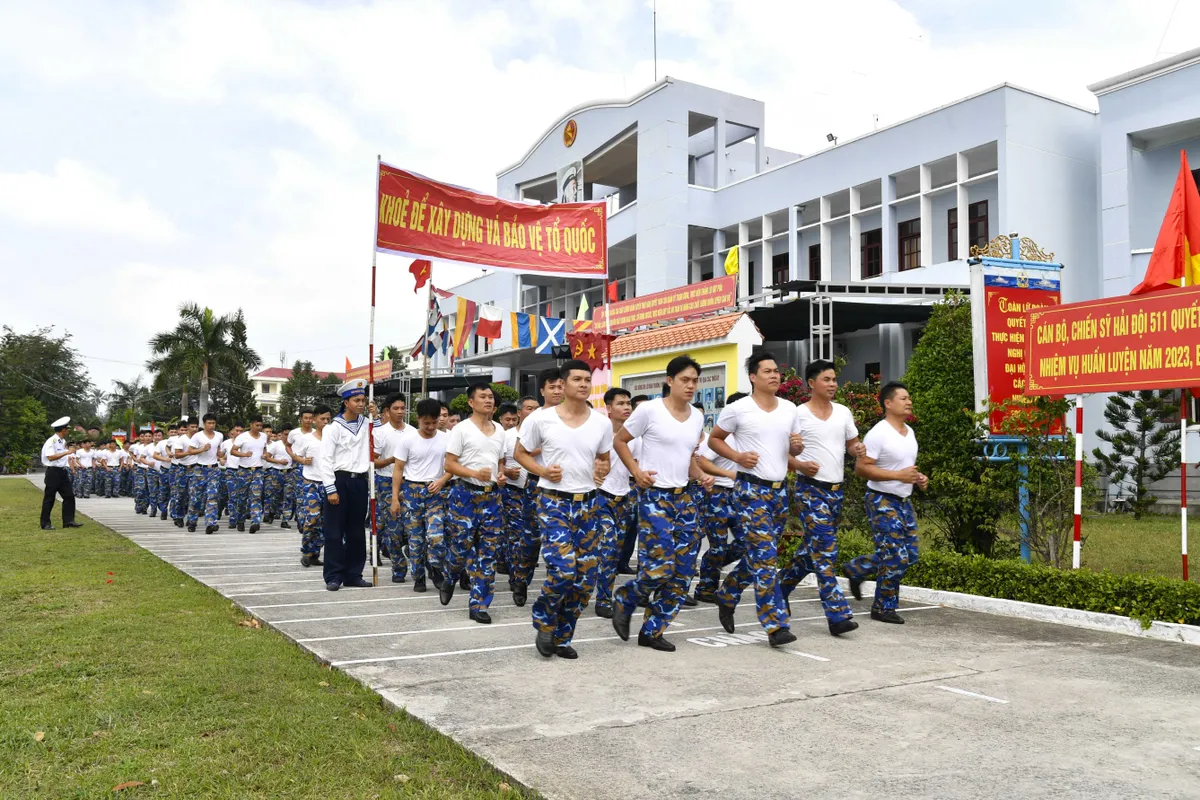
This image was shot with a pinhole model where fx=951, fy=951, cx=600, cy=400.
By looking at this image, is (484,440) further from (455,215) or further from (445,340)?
(445,340)

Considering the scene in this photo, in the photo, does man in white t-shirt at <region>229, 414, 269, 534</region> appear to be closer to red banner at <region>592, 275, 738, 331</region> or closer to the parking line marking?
red banner at <region>592, 275, 738, 331</region>

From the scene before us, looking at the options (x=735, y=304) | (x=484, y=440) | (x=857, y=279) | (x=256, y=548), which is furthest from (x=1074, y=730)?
(x=857, y=279)

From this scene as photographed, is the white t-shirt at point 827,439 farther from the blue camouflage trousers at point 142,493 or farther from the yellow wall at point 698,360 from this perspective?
the blue camouflage trousers at point 142,493

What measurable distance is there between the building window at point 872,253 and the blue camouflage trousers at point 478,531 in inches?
677

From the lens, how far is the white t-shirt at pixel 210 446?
16172 mm

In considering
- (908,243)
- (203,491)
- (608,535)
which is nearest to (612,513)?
(608,535)

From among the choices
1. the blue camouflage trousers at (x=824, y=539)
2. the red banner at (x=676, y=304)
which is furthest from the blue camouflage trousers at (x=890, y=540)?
the red banner at (x=676, y=304)

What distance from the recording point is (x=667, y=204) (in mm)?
26016

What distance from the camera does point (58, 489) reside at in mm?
15789

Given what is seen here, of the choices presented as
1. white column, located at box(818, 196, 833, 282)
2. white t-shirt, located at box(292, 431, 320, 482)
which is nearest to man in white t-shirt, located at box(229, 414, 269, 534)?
white t-shirt, located at box(292, 431, 320, 482)

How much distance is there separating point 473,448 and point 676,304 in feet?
40.3

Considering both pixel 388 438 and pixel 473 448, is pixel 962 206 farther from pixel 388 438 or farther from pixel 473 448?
pixel 473 448

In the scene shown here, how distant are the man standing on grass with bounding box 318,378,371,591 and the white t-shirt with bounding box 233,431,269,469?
6.68 metres

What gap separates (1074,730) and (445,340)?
29681mm
